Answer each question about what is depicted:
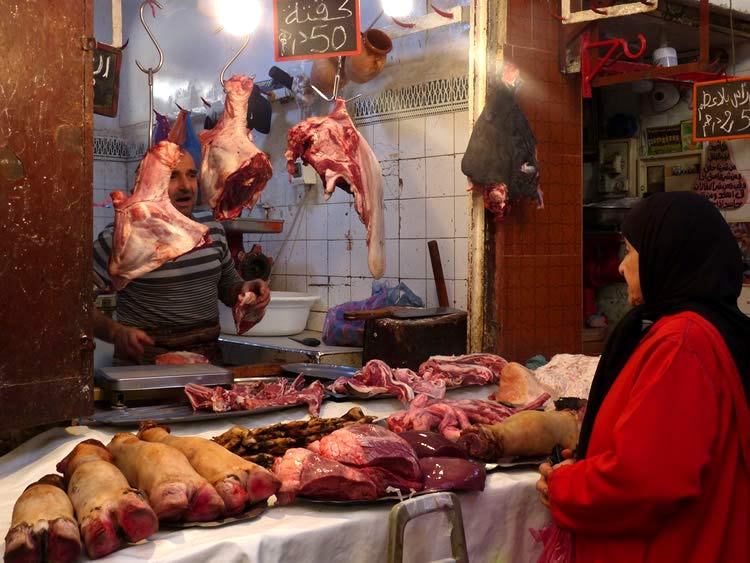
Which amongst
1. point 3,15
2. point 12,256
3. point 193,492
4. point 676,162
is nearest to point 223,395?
point 12,256

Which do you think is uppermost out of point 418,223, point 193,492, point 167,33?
point 167,33

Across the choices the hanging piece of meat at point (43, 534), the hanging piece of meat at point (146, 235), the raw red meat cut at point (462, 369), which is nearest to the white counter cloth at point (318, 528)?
the hanging piece of meat at point (43, 534)

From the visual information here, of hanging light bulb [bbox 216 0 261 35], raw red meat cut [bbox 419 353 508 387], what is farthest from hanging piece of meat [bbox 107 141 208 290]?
raw red meat cut [bbox 419 353 508 387]

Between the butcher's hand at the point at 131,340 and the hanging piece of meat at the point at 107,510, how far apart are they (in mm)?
2289

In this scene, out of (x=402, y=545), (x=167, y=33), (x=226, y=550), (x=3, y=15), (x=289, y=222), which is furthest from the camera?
(x=167, y=33)

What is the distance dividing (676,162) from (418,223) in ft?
9.38

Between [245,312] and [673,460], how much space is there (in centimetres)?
311

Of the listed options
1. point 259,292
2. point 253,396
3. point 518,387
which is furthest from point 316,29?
point 518,387

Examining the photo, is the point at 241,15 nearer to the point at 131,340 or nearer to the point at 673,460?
the point at 131,340

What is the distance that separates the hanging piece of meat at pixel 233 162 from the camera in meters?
4.29

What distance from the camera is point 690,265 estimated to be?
2.36m

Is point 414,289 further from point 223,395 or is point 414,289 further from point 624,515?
point 624,515

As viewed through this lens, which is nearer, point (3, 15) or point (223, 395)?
point (3, 15)

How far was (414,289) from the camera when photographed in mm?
6441
